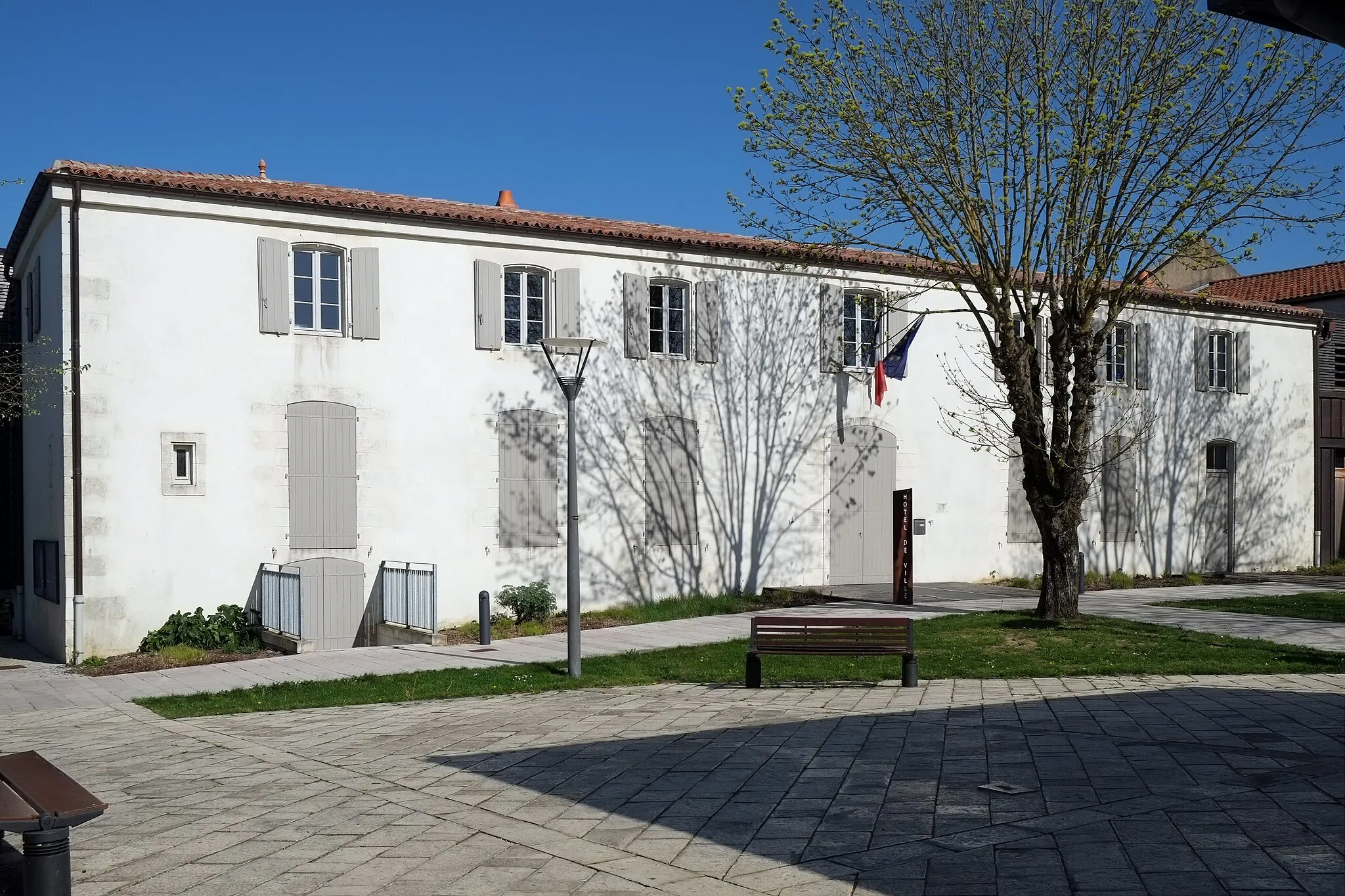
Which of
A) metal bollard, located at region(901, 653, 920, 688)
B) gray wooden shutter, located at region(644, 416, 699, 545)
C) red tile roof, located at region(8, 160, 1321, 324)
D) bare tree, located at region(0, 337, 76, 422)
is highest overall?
red tile roof, located at region(8, 160, 1321, 324)

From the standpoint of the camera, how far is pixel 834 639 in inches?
488

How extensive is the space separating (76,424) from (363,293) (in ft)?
14.1

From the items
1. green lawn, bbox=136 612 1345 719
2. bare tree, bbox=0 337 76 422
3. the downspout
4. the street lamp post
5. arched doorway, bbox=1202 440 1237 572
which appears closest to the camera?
green lawn, bbox=136 612 1345 719

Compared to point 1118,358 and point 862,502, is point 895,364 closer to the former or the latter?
point 862,502

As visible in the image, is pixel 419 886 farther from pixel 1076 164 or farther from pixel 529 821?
pixel 1076 164

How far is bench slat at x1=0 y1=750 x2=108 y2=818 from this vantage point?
5.64 m

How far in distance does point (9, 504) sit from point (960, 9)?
705 inches

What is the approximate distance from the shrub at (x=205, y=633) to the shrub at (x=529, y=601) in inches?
143

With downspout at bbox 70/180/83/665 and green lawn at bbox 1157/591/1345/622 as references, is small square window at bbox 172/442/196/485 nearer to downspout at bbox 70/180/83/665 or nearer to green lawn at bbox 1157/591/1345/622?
downspout at bbox 70/180/83/665

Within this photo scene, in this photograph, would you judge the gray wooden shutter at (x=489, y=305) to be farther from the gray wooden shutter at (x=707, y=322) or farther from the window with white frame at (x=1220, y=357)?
the window with white frame at (x=1220, y=357)

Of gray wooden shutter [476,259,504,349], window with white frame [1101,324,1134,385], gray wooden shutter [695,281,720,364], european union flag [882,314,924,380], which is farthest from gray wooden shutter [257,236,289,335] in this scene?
window with white frame [1101,324,1134,385]

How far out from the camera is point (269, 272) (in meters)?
18.0

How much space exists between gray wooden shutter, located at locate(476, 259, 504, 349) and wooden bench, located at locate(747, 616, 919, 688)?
860 cm

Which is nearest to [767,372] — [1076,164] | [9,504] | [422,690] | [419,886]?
[1076,164]
